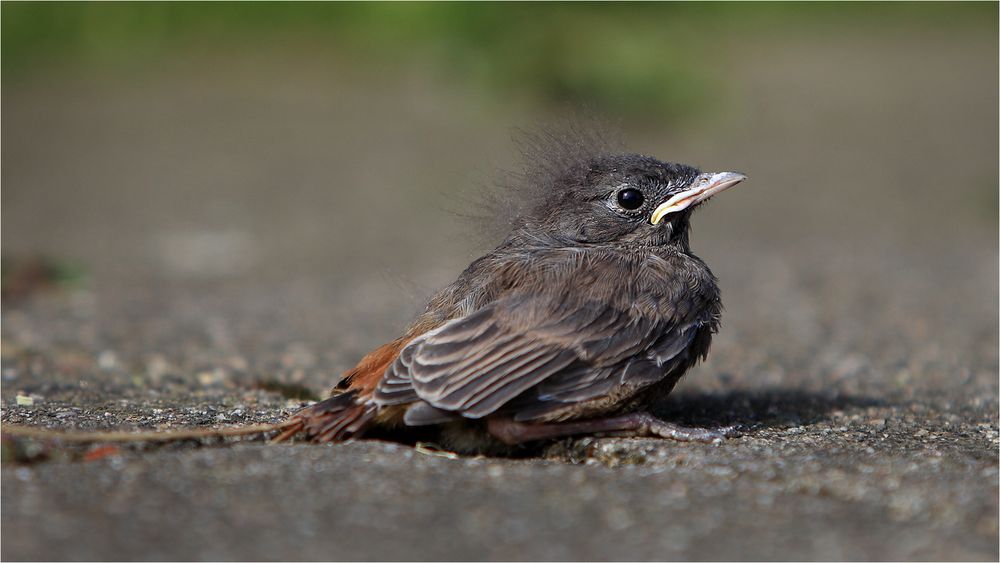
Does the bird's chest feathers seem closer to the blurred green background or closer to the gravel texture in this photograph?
the gravel texture

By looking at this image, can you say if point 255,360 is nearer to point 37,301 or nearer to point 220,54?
point 37,301

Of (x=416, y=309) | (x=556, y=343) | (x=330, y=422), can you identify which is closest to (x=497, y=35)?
(x=416, y=309)

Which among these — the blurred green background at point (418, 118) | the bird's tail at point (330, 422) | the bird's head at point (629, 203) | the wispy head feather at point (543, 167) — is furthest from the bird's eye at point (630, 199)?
the blurred green background at point (418, 118)

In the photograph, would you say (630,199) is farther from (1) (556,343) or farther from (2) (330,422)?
(2) (330,422)

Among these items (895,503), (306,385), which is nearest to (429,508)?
Answer: (895,503)

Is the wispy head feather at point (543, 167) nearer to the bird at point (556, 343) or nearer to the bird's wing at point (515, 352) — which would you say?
the bird at point (556, 343)

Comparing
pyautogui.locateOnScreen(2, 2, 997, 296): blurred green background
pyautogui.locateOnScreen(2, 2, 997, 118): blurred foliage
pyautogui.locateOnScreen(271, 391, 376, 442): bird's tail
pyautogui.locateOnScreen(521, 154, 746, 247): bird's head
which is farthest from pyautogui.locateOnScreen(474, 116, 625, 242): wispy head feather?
pyautogui.locateOnScreen(2, 2, 997, 118): blurred foliage
